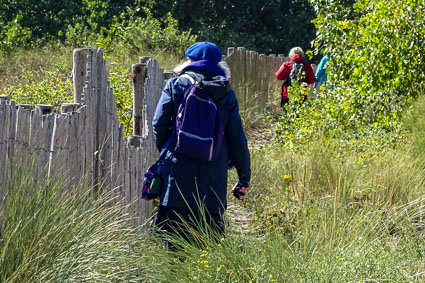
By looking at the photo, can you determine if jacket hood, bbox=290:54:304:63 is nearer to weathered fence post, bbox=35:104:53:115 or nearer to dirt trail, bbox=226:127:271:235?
dirt trail, bbox=226:127:271:235

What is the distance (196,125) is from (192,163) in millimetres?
234

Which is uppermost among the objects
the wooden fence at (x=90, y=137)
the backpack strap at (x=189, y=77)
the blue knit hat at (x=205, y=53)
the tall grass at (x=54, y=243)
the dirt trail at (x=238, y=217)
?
the blue knit hat at (x=205, y=53)

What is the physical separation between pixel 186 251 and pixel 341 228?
44.7 inches

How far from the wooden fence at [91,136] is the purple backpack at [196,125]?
585 millimetres

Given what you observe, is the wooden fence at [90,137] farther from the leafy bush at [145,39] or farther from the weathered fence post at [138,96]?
the leafy bush at [145,39]

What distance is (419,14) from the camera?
340 inches

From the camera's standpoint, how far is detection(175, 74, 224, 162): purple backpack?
175 inches

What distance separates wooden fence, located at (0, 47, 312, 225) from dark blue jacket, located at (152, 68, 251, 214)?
42 centimetres

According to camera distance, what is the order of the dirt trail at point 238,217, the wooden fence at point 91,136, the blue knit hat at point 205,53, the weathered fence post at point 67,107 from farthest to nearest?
the dirt trail at point 238,217 → the weathered fence post at point 67,107 → the blue knit hat at point 205,53 → the wooden fence at point 91,136

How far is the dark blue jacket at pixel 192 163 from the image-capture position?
4.53m

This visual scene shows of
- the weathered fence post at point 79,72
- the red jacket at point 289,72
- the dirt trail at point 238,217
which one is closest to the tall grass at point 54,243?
the dirt trail at point 238,217

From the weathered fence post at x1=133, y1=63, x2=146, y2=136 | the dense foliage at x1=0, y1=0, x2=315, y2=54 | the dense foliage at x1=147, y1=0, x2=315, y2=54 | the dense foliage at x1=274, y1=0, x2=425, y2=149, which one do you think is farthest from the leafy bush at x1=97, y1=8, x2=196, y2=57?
the weathered fence post at x1=133, y1=63, x2=146, y2=136

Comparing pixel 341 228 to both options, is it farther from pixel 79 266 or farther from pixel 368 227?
pixel 79 266

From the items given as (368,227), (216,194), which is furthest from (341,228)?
(216,194)
